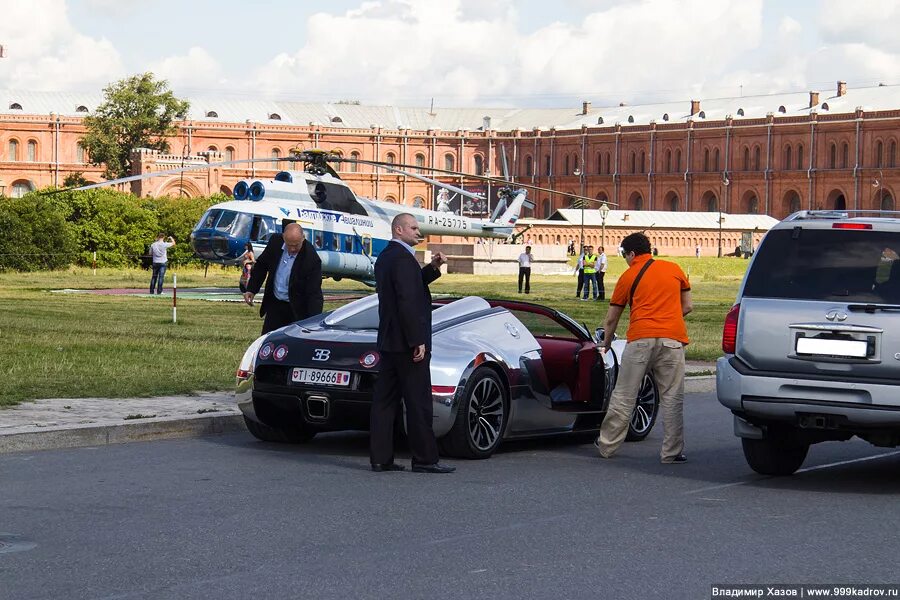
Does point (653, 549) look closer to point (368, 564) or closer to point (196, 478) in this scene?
point (368, 564)

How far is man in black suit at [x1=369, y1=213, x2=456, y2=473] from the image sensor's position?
1062 centimetres

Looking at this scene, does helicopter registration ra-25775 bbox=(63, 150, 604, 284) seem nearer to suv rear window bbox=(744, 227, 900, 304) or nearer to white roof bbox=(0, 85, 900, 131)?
suv rear window bbox=(744, 227, 900, 304)

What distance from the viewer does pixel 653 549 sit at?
7.79 metres

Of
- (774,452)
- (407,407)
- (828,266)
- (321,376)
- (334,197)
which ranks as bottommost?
(774,452)

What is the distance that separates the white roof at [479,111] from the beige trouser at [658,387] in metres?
120

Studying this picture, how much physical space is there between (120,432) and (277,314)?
3.01 metres

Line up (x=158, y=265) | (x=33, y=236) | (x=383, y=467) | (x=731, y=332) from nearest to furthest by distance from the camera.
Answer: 1. (x=731, y=332)
2. (x=383, y=467)
3. (x=158, y=265)
4. (x=33, y=236)

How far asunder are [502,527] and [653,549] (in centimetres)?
98

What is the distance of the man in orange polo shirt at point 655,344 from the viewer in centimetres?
1156

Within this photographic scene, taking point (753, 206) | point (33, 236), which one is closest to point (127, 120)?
point (753, 206)

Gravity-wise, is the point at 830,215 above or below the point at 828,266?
above

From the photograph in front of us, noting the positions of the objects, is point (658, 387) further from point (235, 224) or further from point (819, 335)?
point (235, 224)

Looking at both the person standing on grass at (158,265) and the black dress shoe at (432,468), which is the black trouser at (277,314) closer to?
the black dress shoe at (432,468)

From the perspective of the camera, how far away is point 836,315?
9977 millimetres
